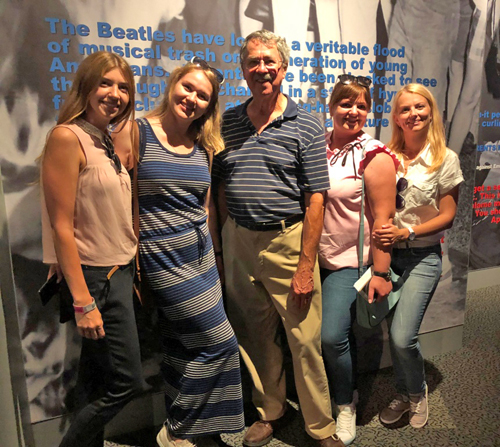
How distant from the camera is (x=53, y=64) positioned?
6.28ft

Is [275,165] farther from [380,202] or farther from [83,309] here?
[83,309]

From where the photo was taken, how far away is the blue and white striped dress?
5.92 ft

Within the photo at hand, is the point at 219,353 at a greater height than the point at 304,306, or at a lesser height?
lesser

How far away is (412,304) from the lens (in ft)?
7.39

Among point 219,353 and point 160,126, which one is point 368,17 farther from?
point 219,353

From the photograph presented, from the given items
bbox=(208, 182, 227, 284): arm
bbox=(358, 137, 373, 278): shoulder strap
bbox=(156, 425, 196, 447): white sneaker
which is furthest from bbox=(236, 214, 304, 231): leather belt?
bbox=(156, 425, 196, 447): white sneaker

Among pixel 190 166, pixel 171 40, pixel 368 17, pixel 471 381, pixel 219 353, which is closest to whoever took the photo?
pixel 190 166

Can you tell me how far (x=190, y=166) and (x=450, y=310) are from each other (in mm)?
2189

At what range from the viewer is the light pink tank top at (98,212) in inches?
61.5

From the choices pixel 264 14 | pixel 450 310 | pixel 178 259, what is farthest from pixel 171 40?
pixel 450 310

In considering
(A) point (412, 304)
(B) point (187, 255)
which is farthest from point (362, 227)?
(B) point (187, 255)

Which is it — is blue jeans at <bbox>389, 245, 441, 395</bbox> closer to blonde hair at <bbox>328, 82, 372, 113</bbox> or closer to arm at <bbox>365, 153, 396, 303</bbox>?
arm at <bbox>365, 153, 396, 303</bbox>

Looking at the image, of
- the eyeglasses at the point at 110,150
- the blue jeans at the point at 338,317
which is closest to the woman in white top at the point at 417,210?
the blue jeans at the point at 338,317

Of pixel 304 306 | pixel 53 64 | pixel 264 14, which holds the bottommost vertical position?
pixel 304 306
